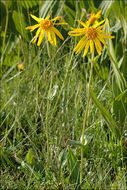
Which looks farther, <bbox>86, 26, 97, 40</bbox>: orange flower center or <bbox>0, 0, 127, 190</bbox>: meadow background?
<bbox>0, 0, 127, 190</bbox>: meadow background

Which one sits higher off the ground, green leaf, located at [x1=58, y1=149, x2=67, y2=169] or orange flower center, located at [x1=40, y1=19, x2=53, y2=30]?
orange flower center, located at [x1=40, y1=19, x2=53, y2=30]

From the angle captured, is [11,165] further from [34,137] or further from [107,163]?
[107,163]

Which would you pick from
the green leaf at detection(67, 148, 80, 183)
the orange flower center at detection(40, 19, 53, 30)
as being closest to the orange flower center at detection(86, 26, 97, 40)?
the orange flower center at detection(40, 19, 53, 30)

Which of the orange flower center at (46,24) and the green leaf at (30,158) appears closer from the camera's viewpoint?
the orange flower center at (46,24)

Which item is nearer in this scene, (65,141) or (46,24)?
(46,24)

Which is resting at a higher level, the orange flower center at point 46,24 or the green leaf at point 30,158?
the orange flower center at point 46,24

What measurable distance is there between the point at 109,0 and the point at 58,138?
1050 millimetres

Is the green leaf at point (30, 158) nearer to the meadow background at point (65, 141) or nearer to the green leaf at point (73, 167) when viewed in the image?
the meadow background at point (65, 141)

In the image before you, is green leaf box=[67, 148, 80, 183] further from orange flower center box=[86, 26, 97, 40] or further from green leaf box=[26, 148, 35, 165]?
→ orange flower center box=[86, 26, 97, 40]

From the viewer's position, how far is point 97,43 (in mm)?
938

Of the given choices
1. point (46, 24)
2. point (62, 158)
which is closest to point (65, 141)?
point (62, 158)

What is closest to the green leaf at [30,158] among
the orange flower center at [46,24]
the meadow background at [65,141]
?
the meadow background at [65,141]

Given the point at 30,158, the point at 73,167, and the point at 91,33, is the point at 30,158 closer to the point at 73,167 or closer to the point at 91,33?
the point at 73,167

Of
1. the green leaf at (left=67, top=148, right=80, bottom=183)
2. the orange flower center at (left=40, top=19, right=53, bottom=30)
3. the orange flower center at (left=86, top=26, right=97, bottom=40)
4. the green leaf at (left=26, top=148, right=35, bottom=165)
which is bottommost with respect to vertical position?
the green leaf at (left=67, top=148, right=80, bottom=183)
